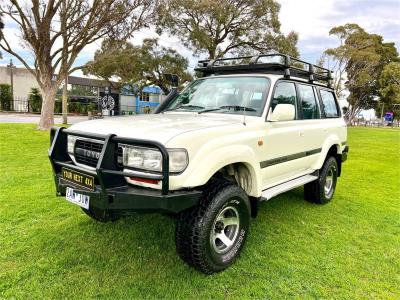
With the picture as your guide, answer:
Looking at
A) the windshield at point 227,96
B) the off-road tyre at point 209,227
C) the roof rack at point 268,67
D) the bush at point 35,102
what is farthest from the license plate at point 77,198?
the bush at point 35,102

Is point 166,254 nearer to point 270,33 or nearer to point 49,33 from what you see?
point 49,33

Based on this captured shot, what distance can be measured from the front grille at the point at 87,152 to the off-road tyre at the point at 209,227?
95 centimetres

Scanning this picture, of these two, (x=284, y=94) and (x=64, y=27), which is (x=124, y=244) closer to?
(x=284, y=94)

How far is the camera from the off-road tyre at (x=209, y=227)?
9.80 feet

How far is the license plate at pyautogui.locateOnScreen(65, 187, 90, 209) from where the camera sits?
3.02 metres

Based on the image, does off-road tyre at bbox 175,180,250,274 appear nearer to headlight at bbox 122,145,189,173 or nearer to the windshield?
headlight at bbox 122,145,189,173

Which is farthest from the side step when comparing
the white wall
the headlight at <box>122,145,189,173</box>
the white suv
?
the white wall

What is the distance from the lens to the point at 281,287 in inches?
121

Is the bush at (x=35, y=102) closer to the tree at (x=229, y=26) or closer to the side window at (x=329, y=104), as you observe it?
the tree at (x=229, y=26)

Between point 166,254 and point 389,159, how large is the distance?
33.8 ft

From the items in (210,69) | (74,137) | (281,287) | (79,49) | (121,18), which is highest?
(121,18)

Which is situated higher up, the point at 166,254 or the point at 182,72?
the point at 182,72

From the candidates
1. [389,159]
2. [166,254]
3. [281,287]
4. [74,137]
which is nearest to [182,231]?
[166,254]

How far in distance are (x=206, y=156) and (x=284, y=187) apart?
1728 mm
